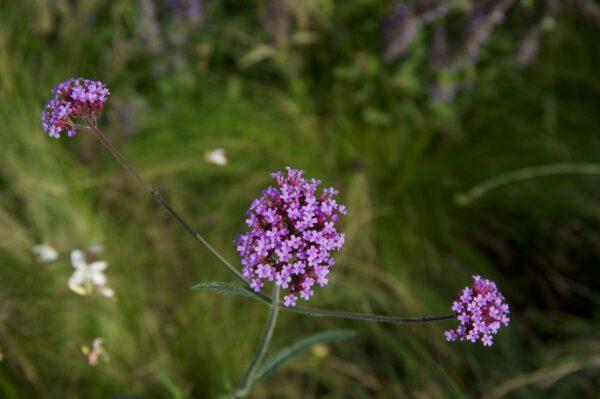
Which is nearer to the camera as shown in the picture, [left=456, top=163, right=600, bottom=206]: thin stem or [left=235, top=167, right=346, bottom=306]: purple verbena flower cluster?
[left=235, top=167, right=346, bottom=306]: purple verbena flower cluster

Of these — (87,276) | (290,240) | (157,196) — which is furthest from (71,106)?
(87,276)

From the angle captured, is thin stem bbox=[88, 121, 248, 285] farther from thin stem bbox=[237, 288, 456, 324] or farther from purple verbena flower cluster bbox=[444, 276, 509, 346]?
purple verbena flower cluster bbox=[444, 276, 509, 346]

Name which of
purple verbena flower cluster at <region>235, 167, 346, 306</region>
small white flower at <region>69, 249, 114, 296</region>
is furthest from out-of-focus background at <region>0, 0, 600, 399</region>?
purple verbena flower cluster at <region>235, 167, 346, 306</region>

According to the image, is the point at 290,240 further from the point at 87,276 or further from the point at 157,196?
the point at 87,276

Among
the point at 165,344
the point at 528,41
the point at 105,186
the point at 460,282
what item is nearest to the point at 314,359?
the point at 165,344

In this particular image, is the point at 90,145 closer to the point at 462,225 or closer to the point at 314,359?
the point at 314,359
